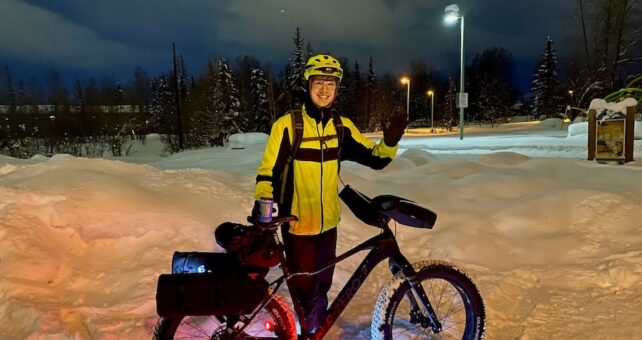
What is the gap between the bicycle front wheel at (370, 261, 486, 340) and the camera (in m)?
2.74

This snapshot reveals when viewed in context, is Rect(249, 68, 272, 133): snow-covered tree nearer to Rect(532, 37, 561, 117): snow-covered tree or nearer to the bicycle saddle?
Rect(532, 37, 561, 117): snow-covered tree

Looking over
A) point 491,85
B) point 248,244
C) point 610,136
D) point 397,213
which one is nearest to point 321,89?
point 397,213

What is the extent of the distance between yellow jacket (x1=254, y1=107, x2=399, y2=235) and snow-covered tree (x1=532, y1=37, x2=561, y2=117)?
6967 cm

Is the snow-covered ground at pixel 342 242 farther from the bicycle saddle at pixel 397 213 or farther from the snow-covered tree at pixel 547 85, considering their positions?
the snow-covered tree at pixel 547 85

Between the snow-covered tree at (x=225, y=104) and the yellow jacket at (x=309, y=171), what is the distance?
38492mm

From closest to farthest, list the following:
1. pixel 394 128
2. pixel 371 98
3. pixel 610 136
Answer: pixel 394 128 → pixel 610 136 → pixel 371 98

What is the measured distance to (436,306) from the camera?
10.6 ft

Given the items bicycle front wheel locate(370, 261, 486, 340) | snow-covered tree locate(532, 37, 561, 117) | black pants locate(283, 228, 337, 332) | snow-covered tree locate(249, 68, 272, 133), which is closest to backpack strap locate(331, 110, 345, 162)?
black pants locate(283, 228, 337, 332)

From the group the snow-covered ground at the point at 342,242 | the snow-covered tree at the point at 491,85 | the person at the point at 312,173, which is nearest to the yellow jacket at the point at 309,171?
the person at the point at 312,173

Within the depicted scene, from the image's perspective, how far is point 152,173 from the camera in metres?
6.13

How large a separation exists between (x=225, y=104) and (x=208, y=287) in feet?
136

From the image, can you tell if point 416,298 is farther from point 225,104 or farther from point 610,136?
point 225,104

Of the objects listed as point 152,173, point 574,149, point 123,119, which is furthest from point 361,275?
point 123,119

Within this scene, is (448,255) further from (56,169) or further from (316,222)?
(56,169)
